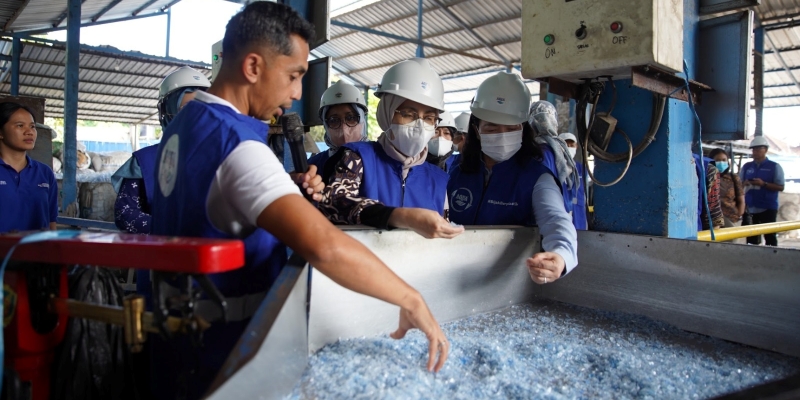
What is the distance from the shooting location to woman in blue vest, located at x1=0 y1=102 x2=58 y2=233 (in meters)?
3.24

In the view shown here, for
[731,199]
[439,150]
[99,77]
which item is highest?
[99,77]

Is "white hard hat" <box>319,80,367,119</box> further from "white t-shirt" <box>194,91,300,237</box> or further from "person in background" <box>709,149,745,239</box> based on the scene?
"person in background" <box>709,149,745,239</box>

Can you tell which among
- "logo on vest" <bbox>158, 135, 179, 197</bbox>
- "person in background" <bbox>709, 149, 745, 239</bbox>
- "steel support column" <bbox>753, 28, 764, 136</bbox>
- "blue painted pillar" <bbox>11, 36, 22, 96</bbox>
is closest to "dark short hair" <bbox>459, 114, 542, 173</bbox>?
"logo on vest" <bbox>158, 135, 179, 197</bbox>

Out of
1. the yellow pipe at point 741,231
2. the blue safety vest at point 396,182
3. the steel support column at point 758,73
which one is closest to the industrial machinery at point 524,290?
the blue safety vest at point 396,182

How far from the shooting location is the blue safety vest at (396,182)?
2150mm

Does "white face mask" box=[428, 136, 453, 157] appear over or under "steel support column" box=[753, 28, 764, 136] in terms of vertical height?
under

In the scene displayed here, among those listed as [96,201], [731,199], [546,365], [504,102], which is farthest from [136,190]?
[731,199]

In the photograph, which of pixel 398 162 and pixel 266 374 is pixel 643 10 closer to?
pixel 398 162

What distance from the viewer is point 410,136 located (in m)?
2.17

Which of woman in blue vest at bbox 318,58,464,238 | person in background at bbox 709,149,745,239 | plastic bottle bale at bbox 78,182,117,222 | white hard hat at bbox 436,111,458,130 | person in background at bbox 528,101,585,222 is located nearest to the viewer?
woman in blue vest at bbox 318,58,464,238

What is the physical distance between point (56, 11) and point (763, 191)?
490 inches

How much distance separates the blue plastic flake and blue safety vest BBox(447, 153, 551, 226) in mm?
555

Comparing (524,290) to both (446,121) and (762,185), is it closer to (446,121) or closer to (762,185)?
(446,121)

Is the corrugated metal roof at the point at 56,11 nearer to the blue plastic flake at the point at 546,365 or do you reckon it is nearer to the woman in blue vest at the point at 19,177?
the woman in blue vest at the point at 19,177
